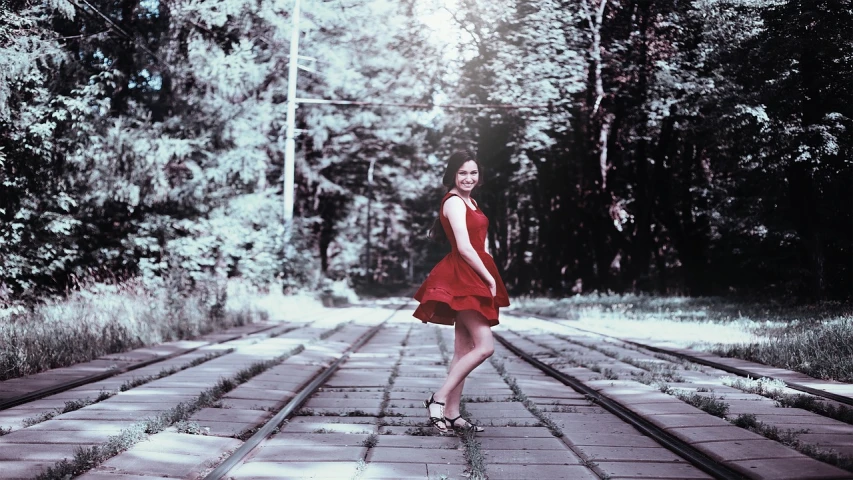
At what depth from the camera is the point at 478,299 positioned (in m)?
5.19

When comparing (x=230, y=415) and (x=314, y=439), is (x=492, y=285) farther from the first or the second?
(x=230, y=415)

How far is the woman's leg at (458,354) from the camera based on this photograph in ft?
17.5

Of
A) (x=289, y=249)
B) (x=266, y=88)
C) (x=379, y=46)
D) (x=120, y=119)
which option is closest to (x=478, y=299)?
(x=120, y=119)

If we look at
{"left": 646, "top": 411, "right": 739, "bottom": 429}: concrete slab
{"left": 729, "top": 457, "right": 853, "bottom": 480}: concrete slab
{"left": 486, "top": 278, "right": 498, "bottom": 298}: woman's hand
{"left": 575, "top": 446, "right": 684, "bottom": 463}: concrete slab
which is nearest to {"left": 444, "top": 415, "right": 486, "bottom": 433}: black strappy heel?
{"left": 575, "top": 446, "right": 684, "bottom": 463}: concrete slab

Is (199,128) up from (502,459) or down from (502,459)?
up

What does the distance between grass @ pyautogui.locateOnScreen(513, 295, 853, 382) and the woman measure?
4053 mm

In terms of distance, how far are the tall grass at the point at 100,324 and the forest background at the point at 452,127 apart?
1.02 meters

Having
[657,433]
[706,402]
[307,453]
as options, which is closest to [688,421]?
[657,433]

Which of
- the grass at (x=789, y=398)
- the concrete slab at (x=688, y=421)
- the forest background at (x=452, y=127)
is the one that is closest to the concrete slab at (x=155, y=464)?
the concrete slab at (x=688, y=421)

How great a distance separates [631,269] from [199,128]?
51.6 ft

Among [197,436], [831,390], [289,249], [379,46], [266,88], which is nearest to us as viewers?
[197,436]

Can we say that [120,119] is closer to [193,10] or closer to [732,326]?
[193,10]

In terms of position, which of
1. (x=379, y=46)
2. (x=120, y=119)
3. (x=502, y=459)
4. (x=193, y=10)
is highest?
(x=379, y=46)

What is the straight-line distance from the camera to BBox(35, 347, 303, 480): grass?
3918 mm
